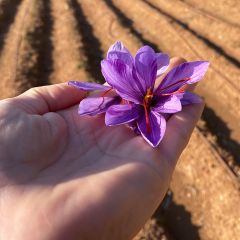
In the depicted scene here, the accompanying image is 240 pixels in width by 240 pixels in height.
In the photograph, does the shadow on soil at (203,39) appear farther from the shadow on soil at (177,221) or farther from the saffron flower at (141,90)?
the saffron flower at (141,90)

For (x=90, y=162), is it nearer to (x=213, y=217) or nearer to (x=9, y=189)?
(x=9, y=189)

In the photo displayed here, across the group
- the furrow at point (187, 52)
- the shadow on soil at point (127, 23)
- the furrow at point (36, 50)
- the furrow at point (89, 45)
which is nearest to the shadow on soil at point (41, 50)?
the furrow at point (36, 50)

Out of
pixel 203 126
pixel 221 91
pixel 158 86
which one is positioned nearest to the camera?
pixel 158 86

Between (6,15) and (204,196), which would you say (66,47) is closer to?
(6,15)

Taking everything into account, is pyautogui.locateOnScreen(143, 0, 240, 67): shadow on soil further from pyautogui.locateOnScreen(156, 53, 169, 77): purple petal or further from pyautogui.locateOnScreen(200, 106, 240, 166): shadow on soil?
pyautogui.locateOnScreen(156, 53, 169, 77): purple petal

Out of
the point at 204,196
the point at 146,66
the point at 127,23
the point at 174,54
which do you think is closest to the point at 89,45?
the point at 127,23

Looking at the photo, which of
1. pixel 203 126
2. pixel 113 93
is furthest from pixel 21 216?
pixel 203 126

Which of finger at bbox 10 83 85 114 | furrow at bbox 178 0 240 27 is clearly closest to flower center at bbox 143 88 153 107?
finger at bbox 10 83 85 114
